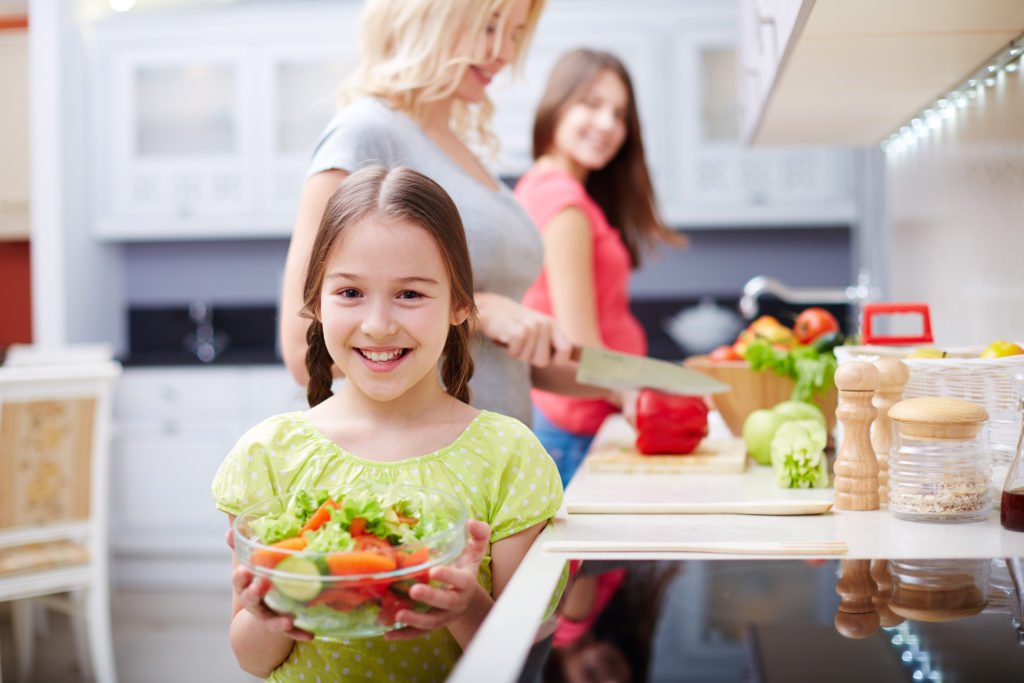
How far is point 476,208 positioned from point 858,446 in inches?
20.5

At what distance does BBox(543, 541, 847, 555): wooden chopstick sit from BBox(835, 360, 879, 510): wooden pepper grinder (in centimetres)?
18

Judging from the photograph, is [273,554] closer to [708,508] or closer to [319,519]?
[319,519]

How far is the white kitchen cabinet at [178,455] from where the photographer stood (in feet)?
12.6

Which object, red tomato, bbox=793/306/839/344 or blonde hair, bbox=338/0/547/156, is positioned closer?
blonde hair, bbox=338/0/547/156

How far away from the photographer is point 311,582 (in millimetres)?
697

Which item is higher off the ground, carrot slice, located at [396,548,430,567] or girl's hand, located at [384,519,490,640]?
carrot slice, located at [396,548,430,567]

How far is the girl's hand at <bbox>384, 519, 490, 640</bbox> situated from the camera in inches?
28.9

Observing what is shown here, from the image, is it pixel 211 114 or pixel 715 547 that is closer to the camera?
pixel 715 547

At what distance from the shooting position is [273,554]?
0.71 metres

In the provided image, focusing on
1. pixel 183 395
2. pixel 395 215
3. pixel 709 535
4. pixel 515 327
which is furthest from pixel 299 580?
pixel 183 395

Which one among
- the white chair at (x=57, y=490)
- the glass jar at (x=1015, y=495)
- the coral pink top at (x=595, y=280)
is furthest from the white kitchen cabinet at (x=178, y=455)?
the glass jar at (x=1015, y=495)

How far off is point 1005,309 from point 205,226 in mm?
3262

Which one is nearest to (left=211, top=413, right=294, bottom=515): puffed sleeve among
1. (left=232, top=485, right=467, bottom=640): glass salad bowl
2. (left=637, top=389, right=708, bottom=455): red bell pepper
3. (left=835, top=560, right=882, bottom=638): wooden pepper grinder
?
(left=232, top=485, right=467, bottom=640): glass salad bowl

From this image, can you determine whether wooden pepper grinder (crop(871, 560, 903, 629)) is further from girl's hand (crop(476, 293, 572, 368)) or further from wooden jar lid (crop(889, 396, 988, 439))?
girl's hand (crop(476, 293, 572, 368))
